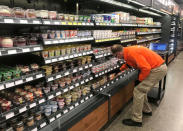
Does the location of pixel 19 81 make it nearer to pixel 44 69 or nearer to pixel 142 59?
pixel 44 69

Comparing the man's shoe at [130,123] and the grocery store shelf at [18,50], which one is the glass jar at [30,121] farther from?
the man's shoe at [130,123]

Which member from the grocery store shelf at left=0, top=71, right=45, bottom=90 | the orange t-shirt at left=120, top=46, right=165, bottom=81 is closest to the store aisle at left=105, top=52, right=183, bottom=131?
the orange t-shirt at left=120, top=46, right=165, bottom=81

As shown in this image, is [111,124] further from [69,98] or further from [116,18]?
[116,18]

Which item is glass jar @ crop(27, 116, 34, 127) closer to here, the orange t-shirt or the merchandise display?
the merchandise display

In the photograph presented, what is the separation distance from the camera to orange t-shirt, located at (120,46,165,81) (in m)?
2.63

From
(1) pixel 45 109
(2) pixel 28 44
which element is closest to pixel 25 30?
(2) pixel 28 44

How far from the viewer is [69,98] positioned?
7.88ft

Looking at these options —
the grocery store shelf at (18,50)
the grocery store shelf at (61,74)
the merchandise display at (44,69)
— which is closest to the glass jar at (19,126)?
the merchandise display at (44,69)

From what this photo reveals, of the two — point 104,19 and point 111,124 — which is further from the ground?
point 104,19

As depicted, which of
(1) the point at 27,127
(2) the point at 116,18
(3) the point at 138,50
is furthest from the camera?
(2) the point at 116,18

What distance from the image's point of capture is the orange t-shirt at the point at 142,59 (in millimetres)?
2629

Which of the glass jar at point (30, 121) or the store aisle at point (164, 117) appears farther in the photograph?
the store aisle at point (164, 117)

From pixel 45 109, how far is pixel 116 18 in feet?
8.50

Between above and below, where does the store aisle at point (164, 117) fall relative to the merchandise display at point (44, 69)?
below
